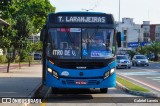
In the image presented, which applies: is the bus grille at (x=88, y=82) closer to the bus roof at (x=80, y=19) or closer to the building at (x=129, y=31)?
the bus roof at (x=80, y=19)

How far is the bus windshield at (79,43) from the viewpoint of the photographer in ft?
56.5

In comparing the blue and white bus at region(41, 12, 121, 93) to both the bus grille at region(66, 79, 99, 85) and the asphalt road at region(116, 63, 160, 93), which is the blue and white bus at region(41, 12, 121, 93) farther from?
the asphalt road at region(116, 63, 160, 93)

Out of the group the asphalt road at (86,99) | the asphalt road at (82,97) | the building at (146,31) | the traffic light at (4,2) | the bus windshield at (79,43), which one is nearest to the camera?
the asphalt road at (86,99)

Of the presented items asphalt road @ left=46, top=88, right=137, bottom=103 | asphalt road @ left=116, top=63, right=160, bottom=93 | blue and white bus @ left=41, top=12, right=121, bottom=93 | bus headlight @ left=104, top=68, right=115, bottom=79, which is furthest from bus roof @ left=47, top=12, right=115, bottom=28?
asphalt road @ left=116, top=63, right=160, bottom=93

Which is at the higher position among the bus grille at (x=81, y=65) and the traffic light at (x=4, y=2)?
the traffic light at (x=4, y=2)

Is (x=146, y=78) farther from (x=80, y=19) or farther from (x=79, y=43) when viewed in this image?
(x=79, y=43)

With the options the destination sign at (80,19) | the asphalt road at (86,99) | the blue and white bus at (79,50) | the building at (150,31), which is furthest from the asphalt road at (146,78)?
the building at (150,31)

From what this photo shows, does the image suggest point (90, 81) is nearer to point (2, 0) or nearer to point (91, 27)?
point (91, 27)

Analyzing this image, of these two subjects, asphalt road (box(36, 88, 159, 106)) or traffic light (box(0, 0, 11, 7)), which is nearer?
asphalt road (box(36, 88, 159, 106))

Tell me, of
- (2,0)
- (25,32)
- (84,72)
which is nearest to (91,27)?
(84,72)

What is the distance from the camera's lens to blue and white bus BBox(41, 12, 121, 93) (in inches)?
672

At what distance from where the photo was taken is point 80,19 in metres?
17.7

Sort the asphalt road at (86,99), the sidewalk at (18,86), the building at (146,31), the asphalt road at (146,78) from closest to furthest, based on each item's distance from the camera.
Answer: the asphalt road at (86,99)
the sidewalk at (18,86)
the asphalt road at (146,78)
the building at (146,31)

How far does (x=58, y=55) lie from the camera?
1719cm
